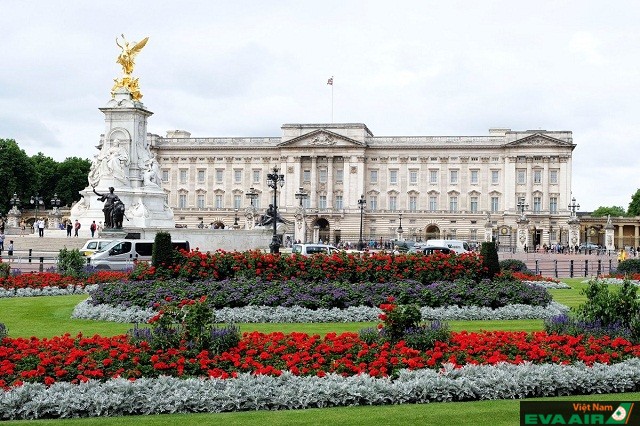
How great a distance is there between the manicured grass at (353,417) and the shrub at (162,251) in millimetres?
10803

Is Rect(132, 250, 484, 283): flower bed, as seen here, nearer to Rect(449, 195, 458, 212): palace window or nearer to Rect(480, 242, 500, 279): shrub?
Rect(480, 242, 500, 279): shrub

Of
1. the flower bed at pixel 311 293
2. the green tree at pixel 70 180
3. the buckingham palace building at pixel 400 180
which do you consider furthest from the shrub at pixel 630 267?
the green tree at pixel 70 180

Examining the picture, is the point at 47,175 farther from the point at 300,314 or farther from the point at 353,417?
the point at 353,417

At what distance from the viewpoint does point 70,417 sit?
9.16 meters

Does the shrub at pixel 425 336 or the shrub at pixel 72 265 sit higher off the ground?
the shrub at pixel 72 265

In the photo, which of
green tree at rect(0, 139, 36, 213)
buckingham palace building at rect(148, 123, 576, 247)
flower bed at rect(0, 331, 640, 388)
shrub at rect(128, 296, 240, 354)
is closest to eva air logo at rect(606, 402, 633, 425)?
flower bed at rect(0, 331, 640, 388)

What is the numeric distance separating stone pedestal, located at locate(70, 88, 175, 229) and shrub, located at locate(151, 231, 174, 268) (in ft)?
80.4

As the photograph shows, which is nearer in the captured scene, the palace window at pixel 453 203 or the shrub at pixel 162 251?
the shrub at pixel 162 251

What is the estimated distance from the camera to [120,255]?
29.6m

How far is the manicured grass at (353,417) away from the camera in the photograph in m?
8.76

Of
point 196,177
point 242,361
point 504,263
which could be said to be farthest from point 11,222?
point 242,361

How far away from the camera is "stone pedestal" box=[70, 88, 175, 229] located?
44.2 metres

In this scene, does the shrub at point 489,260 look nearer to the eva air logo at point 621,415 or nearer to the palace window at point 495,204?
the eva air logo at point 621,415

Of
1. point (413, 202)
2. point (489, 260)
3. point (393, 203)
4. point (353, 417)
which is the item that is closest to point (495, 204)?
point (413, 202)
